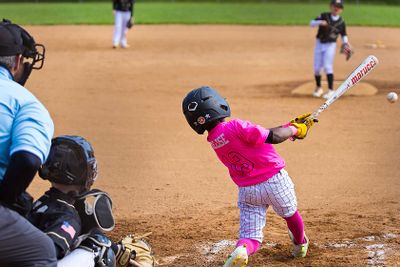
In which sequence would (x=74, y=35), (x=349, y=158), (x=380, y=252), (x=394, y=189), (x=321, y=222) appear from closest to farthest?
(x=380, y=252)
(x=321, y=222)
(x=394, y=189)
(x=349, y=158)
(x=74, y=35)

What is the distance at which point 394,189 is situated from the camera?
829 centimetres

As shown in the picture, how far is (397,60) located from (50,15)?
15.8 meters

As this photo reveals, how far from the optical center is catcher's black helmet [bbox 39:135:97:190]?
4.70 m

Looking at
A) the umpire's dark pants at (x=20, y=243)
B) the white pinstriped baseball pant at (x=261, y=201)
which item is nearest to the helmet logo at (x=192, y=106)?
the white pinstriped baseball pant at (x=261, y=201)

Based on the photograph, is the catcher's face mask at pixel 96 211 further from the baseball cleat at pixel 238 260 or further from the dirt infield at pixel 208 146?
the dirt infield at pixel 208 146

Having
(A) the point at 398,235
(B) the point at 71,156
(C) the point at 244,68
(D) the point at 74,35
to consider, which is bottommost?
(D) the point at 74,35

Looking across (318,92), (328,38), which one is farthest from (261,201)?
(328,38)

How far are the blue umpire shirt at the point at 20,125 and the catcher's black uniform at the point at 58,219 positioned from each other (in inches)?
22.3

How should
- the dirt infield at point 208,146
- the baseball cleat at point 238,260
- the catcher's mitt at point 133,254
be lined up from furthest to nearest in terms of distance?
1. the dirt infield at point 208,146
2. the baseball cleat at point 238,260
3. the catcher's mitt at point 133,254

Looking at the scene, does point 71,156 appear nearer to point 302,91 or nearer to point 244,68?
point 302,91

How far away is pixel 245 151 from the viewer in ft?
18.7

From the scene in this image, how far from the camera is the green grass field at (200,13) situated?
27219mm

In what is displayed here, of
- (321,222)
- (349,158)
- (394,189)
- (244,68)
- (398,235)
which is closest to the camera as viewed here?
(398,235)

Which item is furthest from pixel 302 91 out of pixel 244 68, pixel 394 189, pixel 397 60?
pixel 394 189
